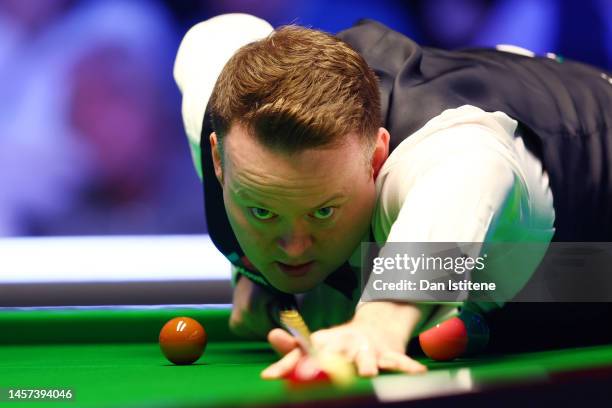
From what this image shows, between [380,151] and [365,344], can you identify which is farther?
[380,151]

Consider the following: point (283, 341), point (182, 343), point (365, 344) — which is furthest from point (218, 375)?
point (182, 343)

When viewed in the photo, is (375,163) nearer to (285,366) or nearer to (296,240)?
(296,240)

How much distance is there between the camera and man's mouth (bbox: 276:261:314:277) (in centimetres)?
261

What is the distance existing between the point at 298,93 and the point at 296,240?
36 cm

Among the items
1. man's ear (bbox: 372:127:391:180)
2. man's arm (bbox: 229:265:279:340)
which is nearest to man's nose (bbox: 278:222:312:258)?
man's ear (bbox: 372:127:391:180)

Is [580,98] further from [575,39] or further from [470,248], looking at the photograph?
[575,39]

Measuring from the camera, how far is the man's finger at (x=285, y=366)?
198 cm

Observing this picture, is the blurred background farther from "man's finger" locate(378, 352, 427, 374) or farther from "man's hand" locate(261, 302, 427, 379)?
"man's finger" locate(378, 352, 427, 374)

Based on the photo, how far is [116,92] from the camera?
268 inches

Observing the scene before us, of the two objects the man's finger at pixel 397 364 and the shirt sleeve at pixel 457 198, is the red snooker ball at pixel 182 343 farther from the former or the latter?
the man's finger at pixel 397 364

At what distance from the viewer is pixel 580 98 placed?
327 centimetres

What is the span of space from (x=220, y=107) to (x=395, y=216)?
1.69ft

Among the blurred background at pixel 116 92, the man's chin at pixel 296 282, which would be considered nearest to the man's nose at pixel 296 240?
the man's chin at pixel 296 282

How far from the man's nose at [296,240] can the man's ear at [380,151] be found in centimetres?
26
